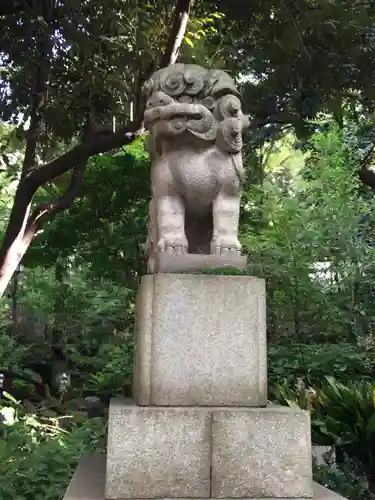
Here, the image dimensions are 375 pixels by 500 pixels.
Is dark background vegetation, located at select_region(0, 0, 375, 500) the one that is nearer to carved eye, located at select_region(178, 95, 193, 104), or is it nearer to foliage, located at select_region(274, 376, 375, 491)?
foliage, located at select_region(274, 376, 375, 491)

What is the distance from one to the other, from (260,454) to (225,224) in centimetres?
132

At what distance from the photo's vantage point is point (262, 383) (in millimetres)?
3289

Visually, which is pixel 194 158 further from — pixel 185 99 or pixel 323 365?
pixel 323 365

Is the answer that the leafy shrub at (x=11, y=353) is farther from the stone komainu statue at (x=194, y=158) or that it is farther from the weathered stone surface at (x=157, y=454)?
the weathered stone surface at (x=157, y=454)

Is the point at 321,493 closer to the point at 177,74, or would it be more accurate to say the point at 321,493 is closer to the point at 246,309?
the point at 246,309

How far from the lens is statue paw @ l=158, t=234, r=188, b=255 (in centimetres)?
347

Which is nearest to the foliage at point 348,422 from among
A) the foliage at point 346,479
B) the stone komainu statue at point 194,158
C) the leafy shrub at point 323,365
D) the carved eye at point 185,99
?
the foliage at point 346,479

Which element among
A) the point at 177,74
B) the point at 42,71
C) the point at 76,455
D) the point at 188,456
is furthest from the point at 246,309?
the point at 42,71

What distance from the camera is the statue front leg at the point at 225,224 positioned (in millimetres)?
3539

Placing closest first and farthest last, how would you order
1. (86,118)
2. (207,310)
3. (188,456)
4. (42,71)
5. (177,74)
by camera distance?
(188,456) → (207,310) → (177,74) → (42,71) → (86,118)

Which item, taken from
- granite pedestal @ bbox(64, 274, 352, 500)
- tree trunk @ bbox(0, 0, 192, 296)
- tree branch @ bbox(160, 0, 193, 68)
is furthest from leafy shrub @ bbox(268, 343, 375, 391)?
granite pedestal @ bbox(64, 274, 352, 500)

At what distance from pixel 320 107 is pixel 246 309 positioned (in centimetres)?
566

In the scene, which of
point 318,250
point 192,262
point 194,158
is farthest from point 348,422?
point 318,250

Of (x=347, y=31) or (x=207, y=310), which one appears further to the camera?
(x=347, y=31)
